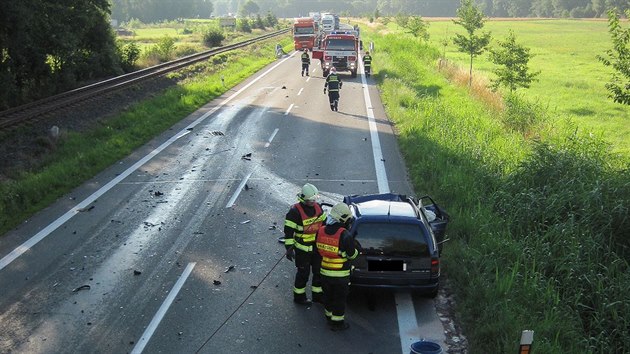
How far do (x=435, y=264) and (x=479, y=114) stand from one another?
43.1ft

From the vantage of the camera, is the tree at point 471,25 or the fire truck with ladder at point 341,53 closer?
the fire truck with ladder at point 341,53

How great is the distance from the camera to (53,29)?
2412 cm

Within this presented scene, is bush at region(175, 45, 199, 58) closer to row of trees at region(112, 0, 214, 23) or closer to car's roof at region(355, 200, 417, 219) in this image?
car's roof at region(355, 200, 417, 219)

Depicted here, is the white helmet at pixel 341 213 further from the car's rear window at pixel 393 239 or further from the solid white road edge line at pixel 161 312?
the solid white road edge line at pixel 161 312

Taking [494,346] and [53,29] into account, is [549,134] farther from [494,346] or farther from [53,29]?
[53,29]

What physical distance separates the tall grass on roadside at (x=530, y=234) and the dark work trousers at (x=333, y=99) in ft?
17.6

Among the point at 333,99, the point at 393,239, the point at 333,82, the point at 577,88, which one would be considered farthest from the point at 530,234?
the point at 577,88

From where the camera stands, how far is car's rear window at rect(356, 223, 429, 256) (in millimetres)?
7770

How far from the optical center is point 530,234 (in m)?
9.95

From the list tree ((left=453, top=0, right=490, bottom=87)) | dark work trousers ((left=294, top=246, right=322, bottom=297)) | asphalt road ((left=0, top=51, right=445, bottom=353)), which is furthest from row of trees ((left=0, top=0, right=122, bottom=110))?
tree ((left=453, top=0, right=490, bottom=87))

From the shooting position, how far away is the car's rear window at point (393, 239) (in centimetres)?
777

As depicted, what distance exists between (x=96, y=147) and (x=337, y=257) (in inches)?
437

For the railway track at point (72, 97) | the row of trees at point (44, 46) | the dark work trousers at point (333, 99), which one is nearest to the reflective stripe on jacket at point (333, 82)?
the dark work trousers at point (333, 99)

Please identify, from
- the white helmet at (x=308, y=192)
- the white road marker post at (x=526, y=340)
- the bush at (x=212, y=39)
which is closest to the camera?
the white road marker post at (x=526, y=340)
